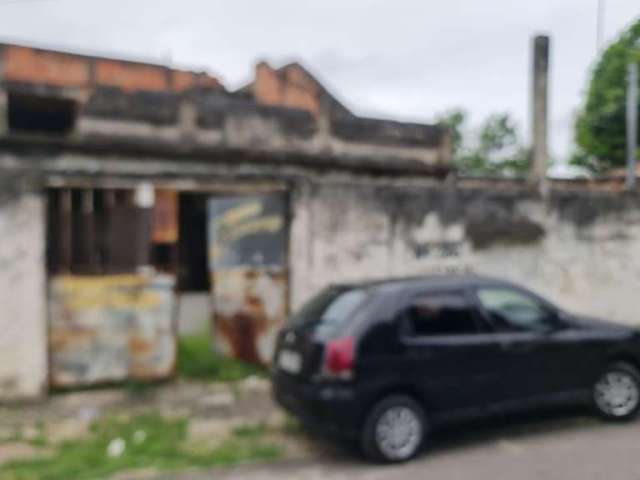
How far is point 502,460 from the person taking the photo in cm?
529

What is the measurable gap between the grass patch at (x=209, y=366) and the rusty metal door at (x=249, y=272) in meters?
0.14

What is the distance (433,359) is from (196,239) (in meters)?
9.12

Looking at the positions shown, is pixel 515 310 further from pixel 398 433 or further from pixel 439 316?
pixel 398 433

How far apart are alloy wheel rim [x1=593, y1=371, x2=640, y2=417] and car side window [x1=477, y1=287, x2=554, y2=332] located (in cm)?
81

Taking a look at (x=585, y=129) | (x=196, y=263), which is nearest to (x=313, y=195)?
(x=196, y=263)

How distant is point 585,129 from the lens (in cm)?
2386

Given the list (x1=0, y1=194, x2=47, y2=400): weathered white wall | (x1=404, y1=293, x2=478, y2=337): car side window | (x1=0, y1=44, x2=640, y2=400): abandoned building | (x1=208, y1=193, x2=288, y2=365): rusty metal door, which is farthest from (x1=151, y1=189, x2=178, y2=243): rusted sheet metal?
(x1=404, y1=293, x2=478, y2=337): car side window

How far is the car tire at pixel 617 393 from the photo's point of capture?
6148 millimetres

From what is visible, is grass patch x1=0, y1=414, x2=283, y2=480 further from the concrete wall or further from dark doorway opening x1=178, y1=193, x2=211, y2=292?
dark doorway opening x1=178, y1=193, x2=211, y2=292

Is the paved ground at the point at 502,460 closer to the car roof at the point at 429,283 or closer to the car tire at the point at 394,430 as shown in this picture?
the car tire at the point at 394,430

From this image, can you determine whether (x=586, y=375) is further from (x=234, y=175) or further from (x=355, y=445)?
(x=234, y=175)

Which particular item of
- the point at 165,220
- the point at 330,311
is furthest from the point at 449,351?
the point at 165,220

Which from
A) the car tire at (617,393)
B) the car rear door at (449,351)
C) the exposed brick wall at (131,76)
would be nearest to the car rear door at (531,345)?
the car rear door at (449,351)

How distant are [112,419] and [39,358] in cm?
130
